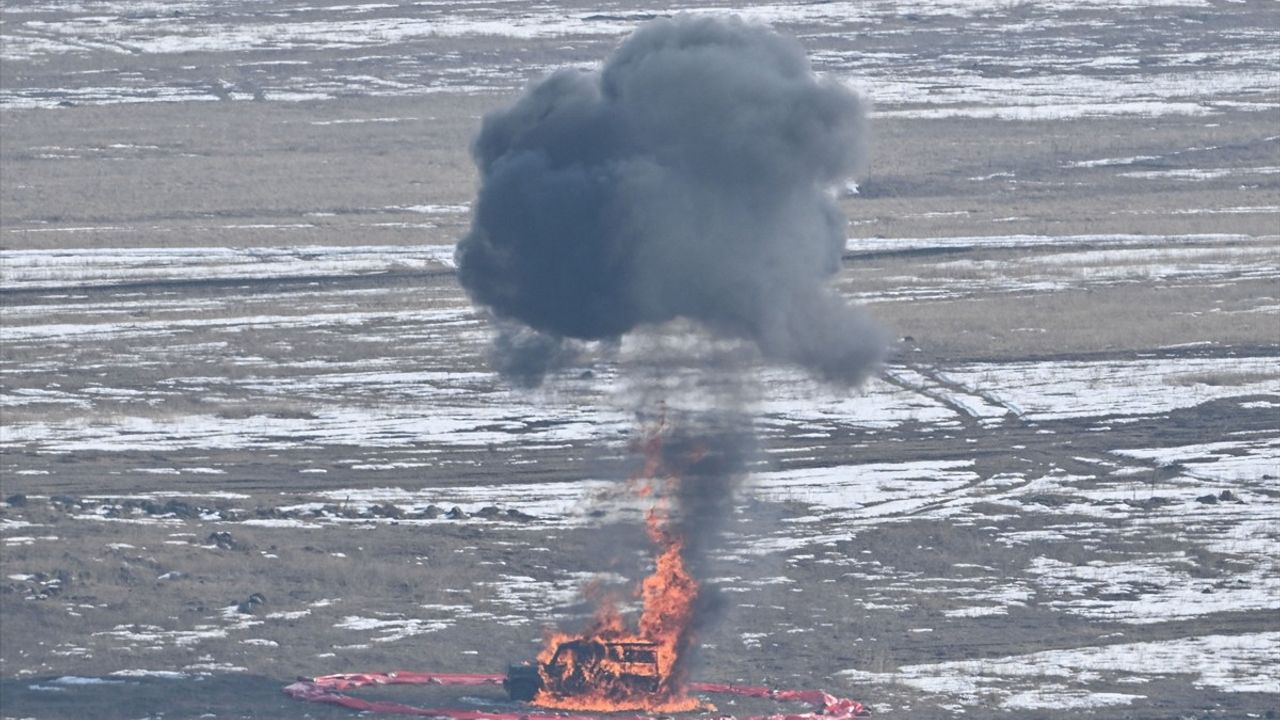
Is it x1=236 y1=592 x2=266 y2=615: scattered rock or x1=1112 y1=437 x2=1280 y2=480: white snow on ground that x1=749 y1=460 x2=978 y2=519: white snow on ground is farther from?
x1=236 y1=592 x2=266 y2=615: scattered rock

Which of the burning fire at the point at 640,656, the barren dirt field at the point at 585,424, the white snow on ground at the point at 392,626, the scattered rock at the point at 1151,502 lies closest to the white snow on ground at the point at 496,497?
the barren dirt field at the point at 585,424

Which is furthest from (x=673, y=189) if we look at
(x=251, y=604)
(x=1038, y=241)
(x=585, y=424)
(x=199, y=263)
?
(x=1038, y=241)

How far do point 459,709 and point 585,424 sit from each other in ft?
53.3

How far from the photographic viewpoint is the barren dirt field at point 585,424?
3500 centimetres

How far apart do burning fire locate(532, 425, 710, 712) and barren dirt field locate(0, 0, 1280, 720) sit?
1071mm

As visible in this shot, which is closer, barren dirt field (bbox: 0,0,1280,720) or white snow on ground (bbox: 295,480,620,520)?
barren dirt field (bbox: 0,0,1280,720)

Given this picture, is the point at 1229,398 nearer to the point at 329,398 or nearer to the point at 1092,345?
the point at 1092,345

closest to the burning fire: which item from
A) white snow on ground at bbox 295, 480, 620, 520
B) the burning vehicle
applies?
the burning vehicle

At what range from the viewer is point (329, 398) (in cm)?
5000

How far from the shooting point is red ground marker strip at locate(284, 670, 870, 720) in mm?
31578

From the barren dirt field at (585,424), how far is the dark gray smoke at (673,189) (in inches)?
65.4

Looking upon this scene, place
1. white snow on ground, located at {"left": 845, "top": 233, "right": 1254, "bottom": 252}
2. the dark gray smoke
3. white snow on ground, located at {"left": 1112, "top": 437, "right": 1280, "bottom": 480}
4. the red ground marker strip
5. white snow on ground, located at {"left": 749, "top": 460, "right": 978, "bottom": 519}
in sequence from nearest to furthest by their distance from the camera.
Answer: the red ground marker strip, the dark gray smoke, white snow on ground, located at {"left": 749, "top": 460, "right": 978, "bottom": 519}, white snow on ground, located at {"left": 1112, "top": 437, "right": 1280, "bottom": 480}, white snow on ground, located at {"left": 845, "top": 233, "right": 1254, "bottom": 252}

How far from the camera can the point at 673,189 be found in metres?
32.7

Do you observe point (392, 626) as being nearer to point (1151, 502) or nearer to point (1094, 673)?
point (1094, 673)
